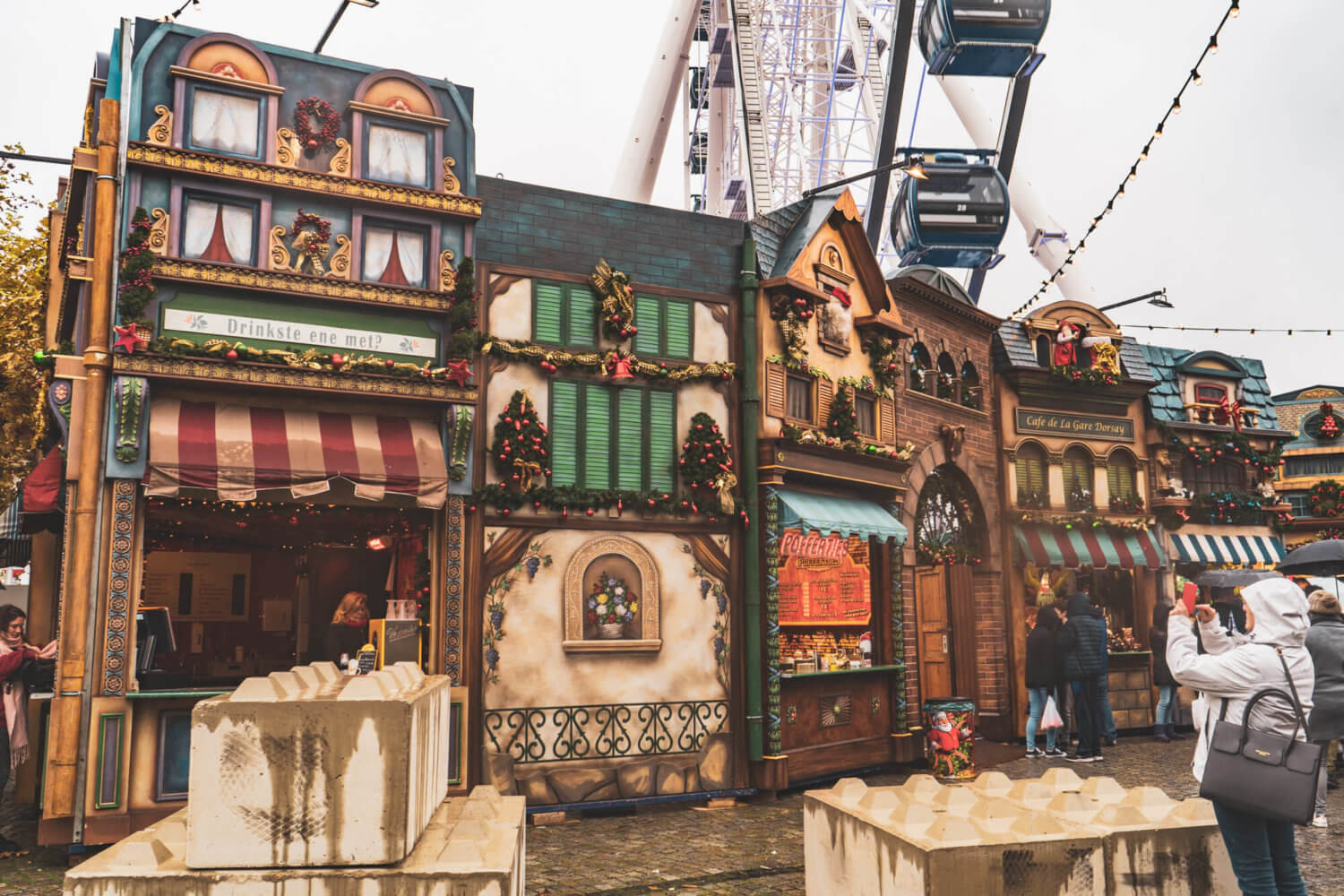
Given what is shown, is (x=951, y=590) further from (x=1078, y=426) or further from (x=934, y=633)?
(x=1078, y=426)

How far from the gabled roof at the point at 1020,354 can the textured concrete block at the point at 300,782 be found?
15457 mm

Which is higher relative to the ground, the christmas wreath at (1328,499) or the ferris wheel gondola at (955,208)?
the ferris wheel gondola at (955,208)

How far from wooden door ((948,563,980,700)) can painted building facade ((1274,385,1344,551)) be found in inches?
381

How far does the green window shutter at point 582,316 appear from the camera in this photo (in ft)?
39.2

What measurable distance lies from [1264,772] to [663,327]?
824 centimetres

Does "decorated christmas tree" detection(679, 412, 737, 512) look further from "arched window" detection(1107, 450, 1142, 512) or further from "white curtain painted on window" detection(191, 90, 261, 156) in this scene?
"arched window" detection(1107, 450, 1142, 512)

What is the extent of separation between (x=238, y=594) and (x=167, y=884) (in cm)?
1163

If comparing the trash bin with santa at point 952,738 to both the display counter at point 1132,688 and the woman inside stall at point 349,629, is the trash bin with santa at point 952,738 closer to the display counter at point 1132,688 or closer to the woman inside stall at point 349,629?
the display counter at point 1132,688

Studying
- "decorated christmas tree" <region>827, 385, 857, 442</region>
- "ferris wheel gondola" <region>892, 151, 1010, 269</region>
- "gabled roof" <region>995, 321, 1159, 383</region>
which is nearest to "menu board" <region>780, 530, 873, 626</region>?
"decorated christmas tree" <region>827, 385, 857, 442</region>

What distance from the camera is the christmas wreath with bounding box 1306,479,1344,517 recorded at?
23.0 m

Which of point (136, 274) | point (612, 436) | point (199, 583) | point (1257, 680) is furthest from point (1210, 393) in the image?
point (136, 274)

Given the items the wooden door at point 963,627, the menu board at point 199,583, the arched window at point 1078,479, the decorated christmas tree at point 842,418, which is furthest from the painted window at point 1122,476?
the menu board at point 199,583

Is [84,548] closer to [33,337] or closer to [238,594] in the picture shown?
[238,594]

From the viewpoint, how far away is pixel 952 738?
1334 cm
